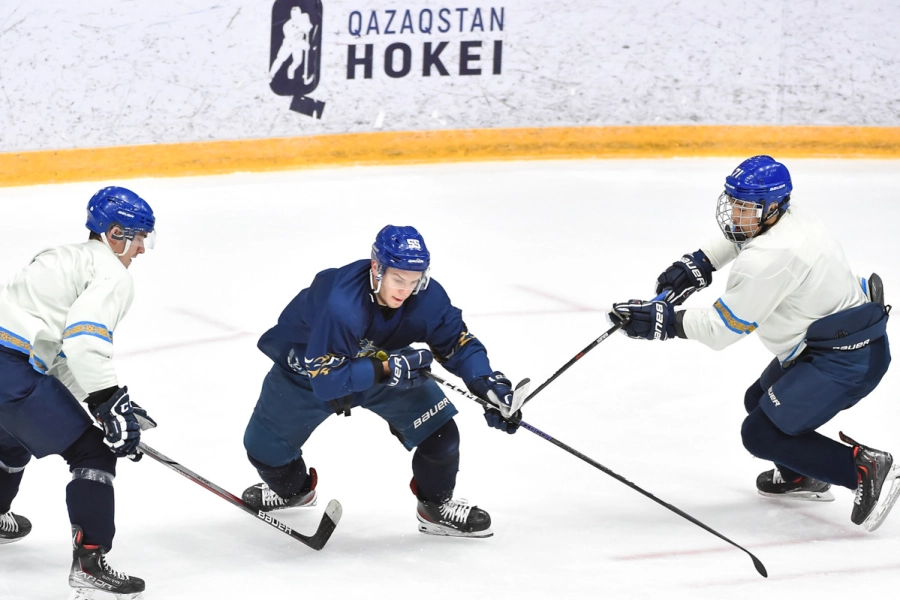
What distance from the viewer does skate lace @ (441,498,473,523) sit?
10.6ft

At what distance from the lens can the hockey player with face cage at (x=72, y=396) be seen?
2.66 metres

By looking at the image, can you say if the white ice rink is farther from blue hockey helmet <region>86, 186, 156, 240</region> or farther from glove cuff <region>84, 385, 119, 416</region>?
blue hockey helmet <region>86, 186, 156, 240</region>

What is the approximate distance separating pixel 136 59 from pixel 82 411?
4501 mm

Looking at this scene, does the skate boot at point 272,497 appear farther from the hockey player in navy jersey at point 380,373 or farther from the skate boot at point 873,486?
the skate boot at point 873,486

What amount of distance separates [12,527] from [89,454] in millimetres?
491

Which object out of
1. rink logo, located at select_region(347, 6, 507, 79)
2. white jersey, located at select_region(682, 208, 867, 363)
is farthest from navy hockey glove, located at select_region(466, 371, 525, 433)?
rink logo, located at select_region(347, 6, 507, 79)

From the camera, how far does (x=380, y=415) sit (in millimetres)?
3186

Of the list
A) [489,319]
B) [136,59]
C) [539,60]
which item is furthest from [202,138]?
[489,319]

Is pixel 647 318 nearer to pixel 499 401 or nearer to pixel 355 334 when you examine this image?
pixel 499 401

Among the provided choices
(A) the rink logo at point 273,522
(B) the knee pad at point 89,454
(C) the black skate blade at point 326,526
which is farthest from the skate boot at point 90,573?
(C) the black skate blade at point 326,526

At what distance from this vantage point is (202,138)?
7.30m

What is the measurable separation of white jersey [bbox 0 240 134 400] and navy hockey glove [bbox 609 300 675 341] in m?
1.28

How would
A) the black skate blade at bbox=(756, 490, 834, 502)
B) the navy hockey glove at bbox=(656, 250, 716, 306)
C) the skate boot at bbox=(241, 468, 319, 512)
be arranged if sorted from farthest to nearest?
the navy hockey glove at bbox=(656, 250, 716, 306) → the black skate blade at bbox=(756, 490, 834, 502) → the skate boot at bbox=(241, 468, 319, 512)

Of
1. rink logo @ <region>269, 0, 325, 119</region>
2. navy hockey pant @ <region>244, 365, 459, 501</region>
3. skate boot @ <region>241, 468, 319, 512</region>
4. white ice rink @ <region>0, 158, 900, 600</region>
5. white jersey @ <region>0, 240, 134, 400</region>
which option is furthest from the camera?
rink logo @ <region>269, 0, 325, 119</region>
